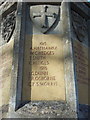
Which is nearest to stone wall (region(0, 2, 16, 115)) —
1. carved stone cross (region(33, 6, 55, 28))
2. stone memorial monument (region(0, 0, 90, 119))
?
stone memorial monument (region(0, 0, 90, 119))

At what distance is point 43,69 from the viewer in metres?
4.12

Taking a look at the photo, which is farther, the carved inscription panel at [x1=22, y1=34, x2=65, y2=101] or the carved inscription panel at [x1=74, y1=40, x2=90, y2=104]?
the carved inscription panel at [x1=74, y1=40, x2=90, y2=104]

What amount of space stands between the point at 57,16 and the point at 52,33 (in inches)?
20.3

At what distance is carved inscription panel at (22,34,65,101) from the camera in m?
3.89

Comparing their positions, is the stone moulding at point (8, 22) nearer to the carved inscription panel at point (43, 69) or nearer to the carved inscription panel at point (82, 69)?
the carved inscription panel at point (43, 69)

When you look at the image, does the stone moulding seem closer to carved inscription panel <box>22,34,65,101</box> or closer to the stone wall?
the stone wall

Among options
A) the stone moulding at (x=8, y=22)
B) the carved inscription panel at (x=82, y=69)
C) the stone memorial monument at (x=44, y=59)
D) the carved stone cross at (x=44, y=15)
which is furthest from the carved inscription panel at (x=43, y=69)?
the stone moulding at (x=8, y=22)

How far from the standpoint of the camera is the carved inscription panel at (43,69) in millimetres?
3887

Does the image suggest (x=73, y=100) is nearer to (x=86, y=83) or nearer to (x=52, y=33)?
(x=86, y=83)

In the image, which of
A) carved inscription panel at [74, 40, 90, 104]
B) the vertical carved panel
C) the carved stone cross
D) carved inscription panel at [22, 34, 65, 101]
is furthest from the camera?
the vertical carved panel

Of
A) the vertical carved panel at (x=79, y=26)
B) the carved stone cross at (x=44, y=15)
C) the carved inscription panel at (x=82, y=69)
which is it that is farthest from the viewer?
the vertical carved panel at (x=79, y=26)

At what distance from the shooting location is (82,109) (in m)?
3.90

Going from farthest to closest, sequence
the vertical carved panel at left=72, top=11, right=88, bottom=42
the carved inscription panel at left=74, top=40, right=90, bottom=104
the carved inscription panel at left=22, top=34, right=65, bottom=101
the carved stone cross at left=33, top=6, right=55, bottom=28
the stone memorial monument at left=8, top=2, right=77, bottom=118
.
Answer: the vertical carved panel at left=72, top=11, right=88, bottom=42
the carved stone cross at left=33, top=6, right=55, bottom=28
the carved inscription panel at left=74, top=40, right=90, bottom=104
the carved inscription panel at left=22, top=34, right=65, bottom=101
the stone memorial monument at left=8, top=2, right=77, bottom=118

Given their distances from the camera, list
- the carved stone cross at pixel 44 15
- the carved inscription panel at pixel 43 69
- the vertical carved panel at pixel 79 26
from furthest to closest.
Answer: the vertical carved panel at pixel 79 26
the carved stone cross at pixel 44 15
the carved inscription panel at pixel 43 69
